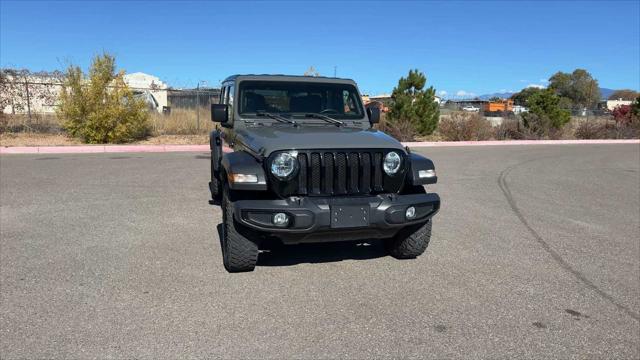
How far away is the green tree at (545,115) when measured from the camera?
2331 centimetres

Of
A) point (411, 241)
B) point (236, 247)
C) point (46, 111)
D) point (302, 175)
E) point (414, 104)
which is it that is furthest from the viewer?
point (414, 104)

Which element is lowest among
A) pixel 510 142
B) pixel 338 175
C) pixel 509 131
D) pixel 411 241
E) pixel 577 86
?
pixel 411 241

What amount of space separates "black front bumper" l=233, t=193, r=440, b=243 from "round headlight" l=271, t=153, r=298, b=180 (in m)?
0.22

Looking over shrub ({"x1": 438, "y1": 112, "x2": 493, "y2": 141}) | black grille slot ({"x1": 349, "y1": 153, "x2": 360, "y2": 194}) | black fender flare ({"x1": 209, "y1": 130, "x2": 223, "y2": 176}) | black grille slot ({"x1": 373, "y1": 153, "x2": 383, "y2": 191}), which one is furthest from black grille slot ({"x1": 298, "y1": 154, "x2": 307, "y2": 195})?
shrub ({"x1": 438, "y1": 112, "x2": 493, "y2": 141})

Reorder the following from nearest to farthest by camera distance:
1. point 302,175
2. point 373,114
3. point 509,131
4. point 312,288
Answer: point 302,175 → point 312,288 → point 373,114 → point 509,131

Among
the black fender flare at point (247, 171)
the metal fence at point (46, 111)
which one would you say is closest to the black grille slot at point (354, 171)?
the black fender flare at point (247, 171)

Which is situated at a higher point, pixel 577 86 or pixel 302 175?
pixel 577 86

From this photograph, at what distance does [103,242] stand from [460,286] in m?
3.78

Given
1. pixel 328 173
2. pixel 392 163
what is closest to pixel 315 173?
pixel 328 173

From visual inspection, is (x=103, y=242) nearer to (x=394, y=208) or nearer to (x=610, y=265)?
(x=394, y=208)

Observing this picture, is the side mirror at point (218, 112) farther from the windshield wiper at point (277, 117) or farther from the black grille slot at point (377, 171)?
the black grille slot at point (377, 171)

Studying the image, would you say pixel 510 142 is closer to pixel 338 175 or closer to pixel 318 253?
pixel 318 253

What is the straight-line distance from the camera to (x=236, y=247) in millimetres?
4270

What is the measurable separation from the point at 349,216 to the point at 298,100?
2.09 m
